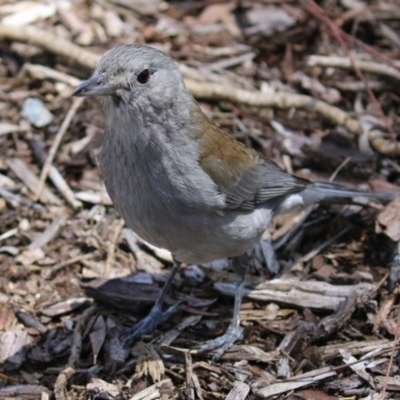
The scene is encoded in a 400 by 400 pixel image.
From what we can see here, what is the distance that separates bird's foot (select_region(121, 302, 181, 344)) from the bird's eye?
220cm

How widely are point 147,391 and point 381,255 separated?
268 cm

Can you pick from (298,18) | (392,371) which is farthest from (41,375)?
(298,18)

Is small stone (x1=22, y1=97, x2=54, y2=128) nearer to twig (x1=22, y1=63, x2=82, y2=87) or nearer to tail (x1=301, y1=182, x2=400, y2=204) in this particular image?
twig (x1=22, y1=63, x2=82, y2=87)

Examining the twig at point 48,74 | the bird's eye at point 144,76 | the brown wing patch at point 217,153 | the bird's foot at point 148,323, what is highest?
the bird's eye at point 144,76

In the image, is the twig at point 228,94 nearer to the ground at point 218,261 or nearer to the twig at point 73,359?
the ground at point 218,261

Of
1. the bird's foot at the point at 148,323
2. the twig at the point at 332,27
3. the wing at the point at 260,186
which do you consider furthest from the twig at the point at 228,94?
the bird's foot at the point at 148,323

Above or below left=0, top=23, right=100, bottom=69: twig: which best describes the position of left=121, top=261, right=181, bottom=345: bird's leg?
below

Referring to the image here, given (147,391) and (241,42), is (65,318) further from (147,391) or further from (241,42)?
(241,42)

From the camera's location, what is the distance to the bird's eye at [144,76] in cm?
511

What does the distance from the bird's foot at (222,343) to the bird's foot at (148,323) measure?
1.71 feet

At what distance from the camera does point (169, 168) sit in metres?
5.32

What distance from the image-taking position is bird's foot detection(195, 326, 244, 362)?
5840mm

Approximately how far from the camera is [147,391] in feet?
17.9

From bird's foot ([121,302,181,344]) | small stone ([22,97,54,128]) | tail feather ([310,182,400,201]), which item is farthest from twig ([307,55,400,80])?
bird's foot ([121,302,181,344])
